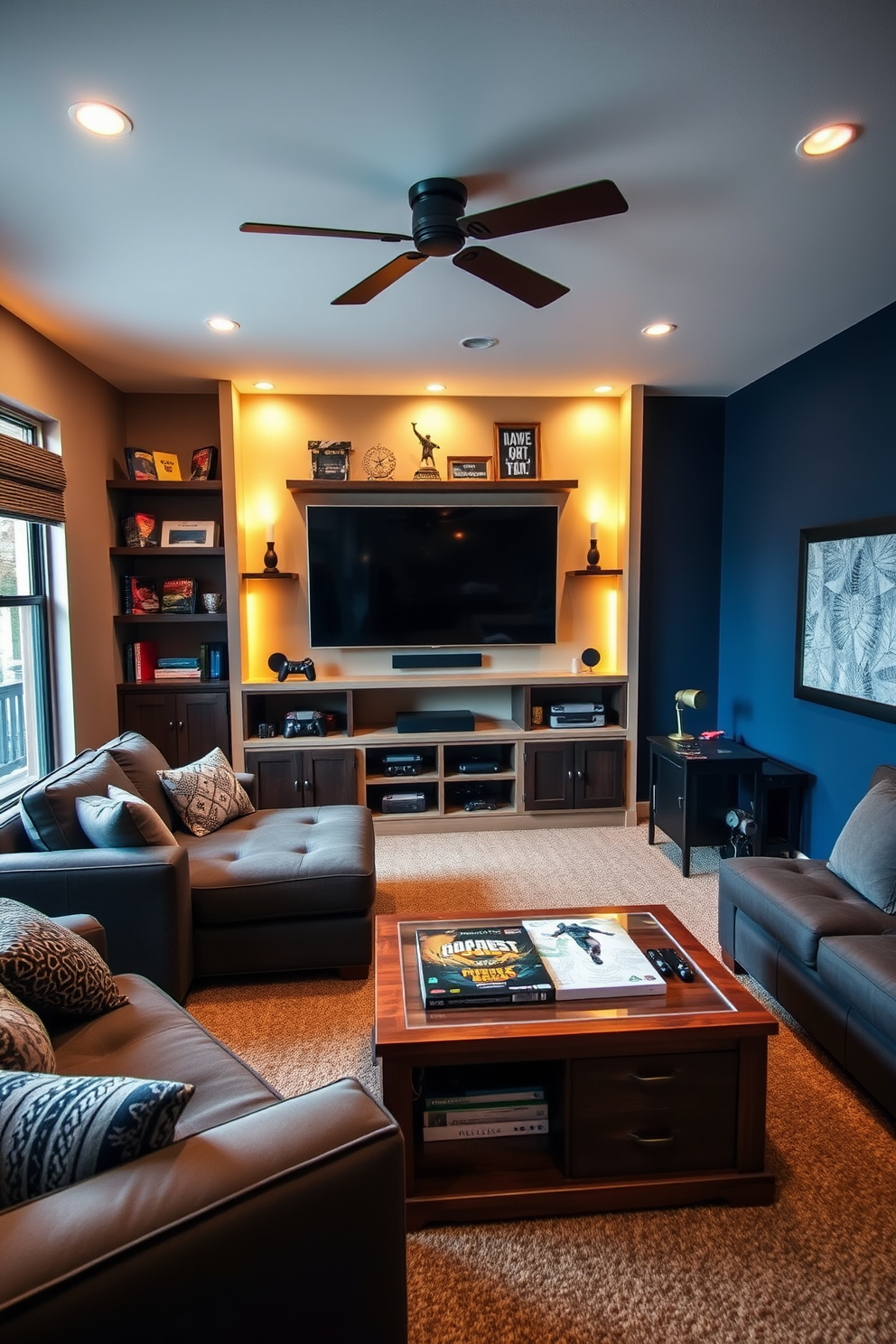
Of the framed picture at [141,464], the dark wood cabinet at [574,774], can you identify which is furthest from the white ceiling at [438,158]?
the dark wood cabinet at [574,774]

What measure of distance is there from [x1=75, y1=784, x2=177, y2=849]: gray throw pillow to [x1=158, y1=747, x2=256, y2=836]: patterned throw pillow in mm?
584

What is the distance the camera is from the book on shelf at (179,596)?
4.43m

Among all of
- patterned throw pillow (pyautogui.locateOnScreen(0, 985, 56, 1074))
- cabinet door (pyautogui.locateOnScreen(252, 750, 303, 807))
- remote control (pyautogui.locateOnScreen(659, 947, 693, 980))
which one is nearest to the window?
cabinet door (pyautogui.locateOnScreen(252, 750, 303, 807))

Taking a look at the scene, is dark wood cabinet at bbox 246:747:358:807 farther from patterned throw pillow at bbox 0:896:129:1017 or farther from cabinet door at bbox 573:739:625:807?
patterned throw pillow at bbox 0:896:129:1017

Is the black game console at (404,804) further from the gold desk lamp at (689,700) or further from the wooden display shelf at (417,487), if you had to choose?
the wooden display shelf at (417,487)

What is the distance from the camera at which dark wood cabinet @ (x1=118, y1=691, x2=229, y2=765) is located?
171 inches

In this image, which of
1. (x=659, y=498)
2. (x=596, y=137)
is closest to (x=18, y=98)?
(x=596, y=137)

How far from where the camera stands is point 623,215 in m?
2.34

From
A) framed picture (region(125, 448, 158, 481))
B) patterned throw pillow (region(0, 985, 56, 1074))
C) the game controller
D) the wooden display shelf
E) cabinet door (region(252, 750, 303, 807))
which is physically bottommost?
cabinet door (region(252, 750, 303, 807))

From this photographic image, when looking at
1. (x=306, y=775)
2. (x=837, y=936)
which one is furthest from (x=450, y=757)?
(x=837, y=936)

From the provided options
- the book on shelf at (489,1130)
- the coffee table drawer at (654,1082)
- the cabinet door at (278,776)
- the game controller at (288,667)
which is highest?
the game controller at (288,667)

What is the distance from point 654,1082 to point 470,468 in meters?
3.69

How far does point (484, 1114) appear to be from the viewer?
176cm

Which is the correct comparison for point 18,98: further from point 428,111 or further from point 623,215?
point 623,215
